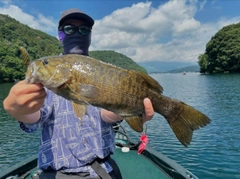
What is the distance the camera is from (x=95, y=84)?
8.64 feet

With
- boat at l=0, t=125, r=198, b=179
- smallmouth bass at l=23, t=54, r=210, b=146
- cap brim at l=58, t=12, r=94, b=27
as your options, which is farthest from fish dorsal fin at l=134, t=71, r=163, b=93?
boat at l=0, t=125, r=198, b=179

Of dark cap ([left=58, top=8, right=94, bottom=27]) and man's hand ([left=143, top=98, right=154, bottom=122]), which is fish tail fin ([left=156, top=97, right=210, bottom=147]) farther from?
dark cap ([left=58, top=8, right=94, bottom=27])

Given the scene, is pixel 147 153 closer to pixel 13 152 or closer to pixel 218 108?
pixel 13 152

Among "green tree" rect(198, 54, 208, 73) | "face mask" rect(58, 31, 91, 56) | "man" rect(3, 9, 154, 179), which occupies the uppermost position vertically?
"green tree" rect(198, 54, 208, 73)

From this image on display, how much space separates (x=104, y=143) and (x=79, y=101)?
81 cm

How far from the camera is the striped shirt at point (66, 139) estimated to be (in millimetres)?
2945

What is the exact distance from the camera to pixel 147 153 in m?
8.68

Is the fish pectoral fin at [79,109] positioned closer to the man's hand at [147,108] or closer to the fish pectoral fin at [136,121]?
the fish pectoral fin at [136,121]

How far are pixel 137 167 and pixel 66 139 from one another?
561cm

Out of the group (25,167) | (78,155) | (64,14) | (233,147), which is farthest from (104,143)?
(233,147)

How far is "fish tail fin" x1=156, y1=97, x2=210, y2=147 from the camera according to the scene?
3.02 m

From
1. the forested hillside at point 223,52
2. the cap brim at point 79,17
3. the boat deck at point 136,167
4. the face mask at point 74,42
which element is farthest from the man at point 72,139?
the forested hillside at point 223,52

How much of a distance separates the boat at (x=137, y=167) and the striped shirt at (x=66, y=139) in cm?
344

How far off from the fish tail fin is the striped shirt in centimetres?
91
